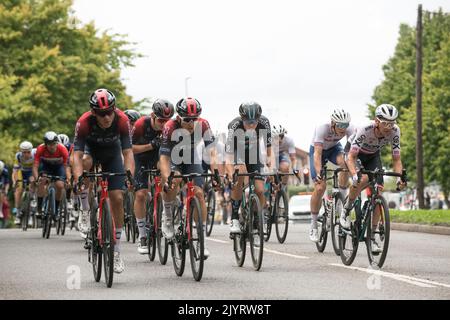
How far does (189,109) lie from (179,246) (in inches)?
60.0

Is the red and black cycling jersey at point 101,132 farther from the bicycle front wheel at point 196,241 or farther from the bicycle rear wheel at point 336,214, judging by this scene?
the bicycle rear wheel at point 336,214

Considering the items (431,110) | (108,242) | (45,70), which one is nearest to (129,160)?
(108,242)

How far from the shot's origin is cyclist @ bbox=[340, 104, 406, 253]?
12.9m

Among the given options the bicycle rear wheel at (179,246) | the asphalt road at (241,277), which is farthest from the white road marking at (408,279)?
the bicycle rear wheel at (179,246)

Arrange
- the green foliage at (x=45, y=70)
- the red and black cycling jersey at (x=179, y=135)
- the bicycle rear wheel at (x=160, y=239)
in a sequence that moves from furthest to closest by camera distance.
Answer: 1. the green foliage at (x=45, y=70)
2. the bicycle rear wheel at (x=160, y=239)
3. the red and black cycling jersey at (x=179, y=135)

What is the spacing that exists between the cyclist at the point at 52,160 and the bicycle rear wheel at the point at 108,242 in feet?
28.4

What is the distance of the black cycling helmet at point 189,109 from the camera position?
12.0 metres

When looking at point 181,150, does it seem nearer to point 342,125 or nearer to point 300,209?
point 342,125

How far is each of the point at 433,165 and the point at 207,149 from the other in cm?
4473

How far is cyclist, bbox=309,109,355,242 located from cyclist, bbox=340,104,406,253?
47.2 inches

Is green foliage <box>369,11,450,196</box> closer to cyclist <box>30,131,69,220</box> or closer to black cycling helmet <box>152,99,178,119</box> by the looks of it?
cyclist <box>30,131,69,220</box>

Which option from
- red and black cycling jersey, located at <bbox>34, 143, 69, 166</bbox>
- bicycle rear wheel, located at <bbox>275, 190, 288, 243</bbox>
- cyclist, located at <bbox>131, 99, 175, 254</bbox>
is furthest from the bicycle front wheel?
red and black cycling jersey, located at <bbox>34, 143, 69, 166</bbox>

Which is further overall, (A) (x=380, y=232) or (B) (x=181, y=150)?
(B) (x=181, y=150)

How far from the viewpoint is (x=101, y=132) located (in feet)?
38.3
